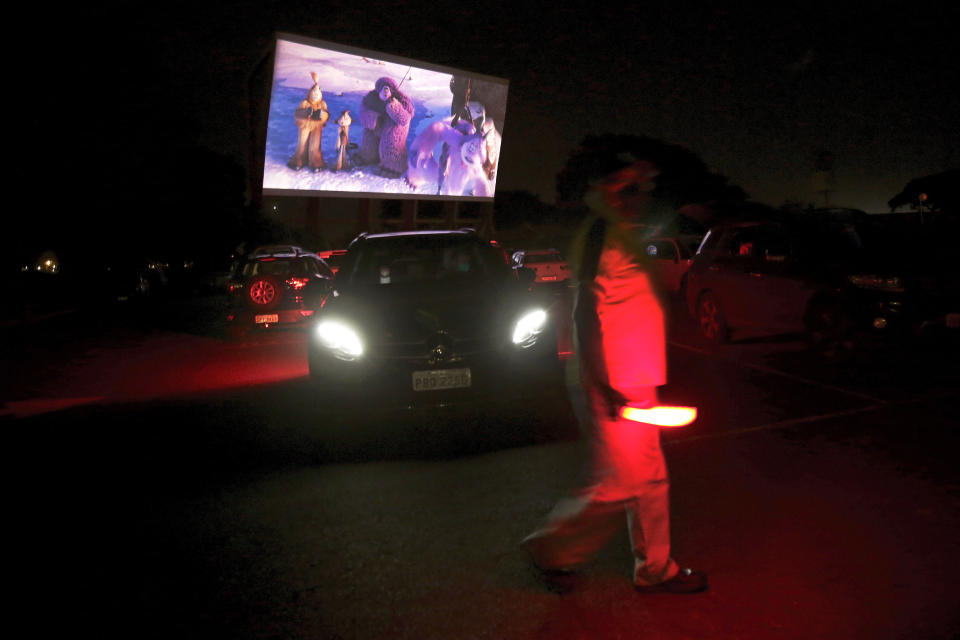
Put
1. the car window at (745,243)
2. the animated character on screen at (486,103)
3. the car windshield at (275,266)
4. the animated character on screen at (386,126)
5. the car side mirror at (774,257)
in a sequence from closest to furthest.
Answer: the car side mirror at (774,257), the car window at (745,243), the car windshield at (275,266), the animated character on screen at (386,126), the animated character on screen at (486,103)

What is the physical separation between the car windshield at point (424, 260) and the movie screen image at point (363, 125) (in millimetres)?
20947

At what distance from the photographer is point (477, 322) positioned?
6520 millimetres

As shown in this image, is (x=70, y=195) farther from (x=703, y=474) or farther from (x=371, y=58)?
(x=703, y=474)

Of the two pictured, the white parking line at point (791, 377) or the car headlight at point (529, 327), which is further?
the white parking line at point (791, 377)

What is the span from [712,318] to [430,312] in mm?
7346

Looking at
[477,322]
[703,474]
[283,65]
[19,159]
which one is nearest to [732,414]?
[703,474]

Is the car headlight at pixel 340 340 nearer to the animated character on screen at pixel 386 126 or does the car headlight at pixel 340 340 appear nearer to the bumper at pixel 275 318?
the bumper at pixel 275 318

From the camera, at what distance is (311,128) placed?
2833 centimetres

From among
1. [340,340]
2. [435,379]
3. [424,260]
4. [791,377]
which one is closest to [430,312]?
[435,379]

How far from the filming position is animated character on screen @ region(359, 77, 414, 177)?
29.0 metres

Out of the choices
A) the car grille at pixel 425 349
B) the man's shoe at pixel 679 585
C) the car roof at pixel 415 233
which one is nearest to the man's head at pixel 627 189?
the man's shoe at pixel 679 585

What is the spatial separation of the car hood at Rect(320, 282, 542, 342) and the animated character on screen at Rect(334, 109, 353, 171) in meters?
22.5

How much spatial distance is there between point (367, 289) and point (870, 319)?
631 centimetres

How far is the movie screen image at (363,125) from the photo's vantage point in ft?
91.6
